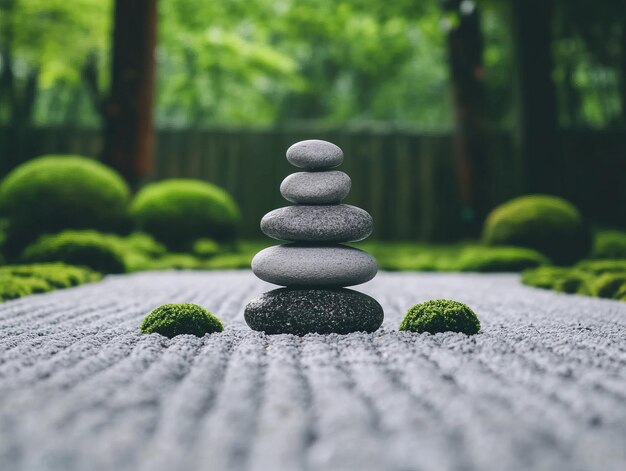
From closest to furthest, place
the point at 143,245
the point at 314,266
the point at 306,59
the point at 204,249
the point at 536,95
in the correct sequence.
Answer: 1. the point at 314,266
2. the point at 143,245
3. the point at 204,249
4. the point at 536,95
5. the point at 306,59

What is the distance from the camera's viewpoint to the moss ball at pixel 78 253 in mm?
5797

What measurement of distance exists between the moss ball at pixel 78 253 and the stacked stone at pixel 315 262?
3415mm

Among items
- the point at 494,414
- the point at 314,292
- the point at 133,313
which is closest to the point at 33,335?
the point at 133,313

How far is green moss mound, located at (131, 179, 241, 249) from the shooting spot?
8.23 meters

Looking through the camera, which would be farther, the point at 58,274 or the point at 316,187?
the point at 58,274

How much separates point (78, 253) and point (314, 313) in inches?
150

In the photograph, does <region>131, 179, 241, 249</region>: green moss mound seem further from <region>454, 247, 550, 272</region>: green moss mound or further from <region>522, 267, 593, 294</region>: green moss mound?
<region>522, 267, 593, 294</region>: green moss mound

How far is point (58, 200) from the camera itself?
7.20 meters

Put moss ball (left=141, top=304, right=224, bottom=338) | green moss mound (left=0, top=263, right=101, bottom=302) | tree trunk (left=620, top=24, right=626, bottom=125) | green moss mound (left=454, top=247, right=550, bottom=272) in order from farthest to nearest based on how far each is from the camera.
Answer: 1. tree trunk (left=620, top=24, right=626, bottom=125)
2. green moss mound (left=454, top=247, right=550, bottom=272)
3. green moss mound (left=0, top=263, right=101, bottom=302)
4. moss ball (left=141, top=304, right=224, bottom=338)

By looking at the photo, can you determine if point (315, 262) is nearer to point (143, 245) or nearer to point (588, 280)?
point (588, 280)

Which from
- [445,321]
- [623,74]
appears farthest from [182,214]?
[623,74]

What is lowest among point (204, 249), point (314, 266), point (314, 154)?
point (204, 249)

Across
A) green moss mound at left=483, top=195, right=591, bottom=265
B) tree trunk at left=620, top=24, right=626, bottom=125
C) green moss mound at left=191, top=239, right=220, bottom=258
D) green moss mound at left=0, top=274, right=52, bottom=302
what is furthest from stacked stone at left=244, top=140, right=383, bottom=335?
tree trunk at left=620, top=24, right=626, bottom=125

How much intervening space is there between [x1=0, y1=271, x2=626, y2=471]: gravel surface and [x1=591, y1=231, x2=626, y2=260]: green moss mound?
Result: 16.2ft
